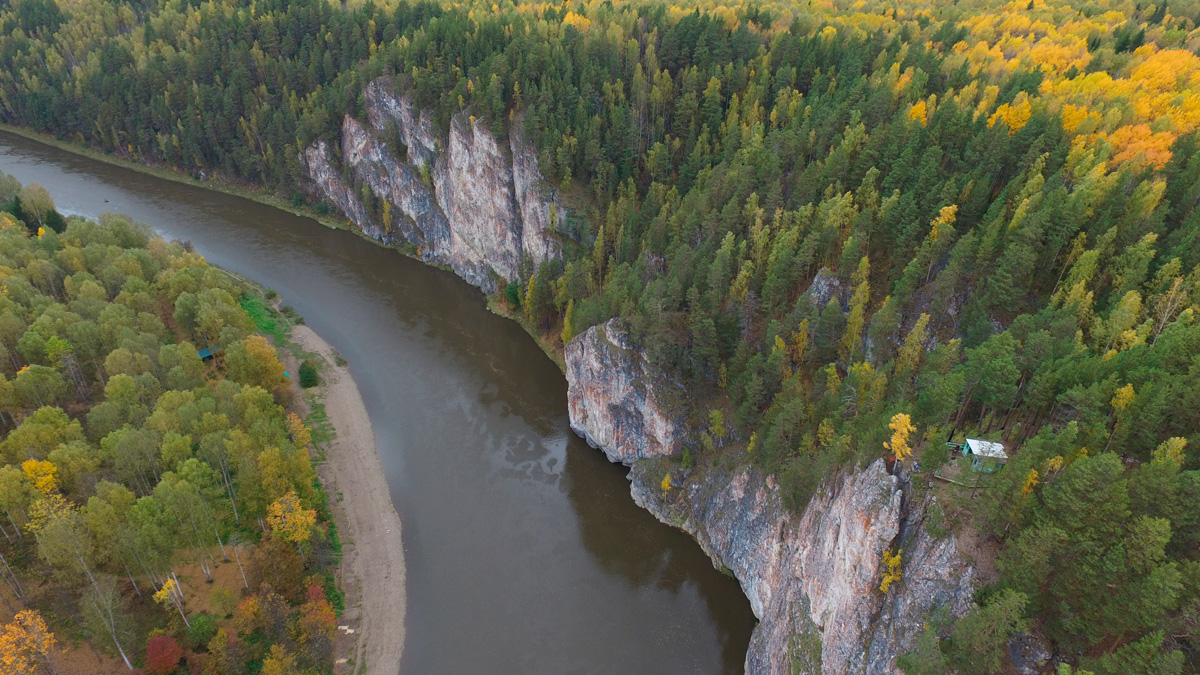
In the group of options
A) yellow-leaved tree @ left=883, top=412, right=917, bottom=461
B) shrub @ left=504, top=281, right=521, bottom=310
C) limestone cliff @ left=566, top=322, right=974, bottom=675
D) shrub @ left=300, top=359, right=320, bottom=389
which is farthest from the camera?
shrub @ left=504, top=281, right=521, bottom=310

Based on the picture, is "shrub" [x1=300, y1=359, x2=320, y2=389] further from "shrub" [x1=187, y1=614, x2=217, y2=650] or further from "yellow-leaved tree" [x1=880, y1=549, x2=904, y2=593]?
"yellow-leaved tree" [x1=880, y1=549, x2=904, y2=593]

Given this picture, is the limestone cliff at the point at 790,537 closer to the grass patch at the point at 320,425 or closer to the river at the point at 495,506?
the river at the point at 495,506

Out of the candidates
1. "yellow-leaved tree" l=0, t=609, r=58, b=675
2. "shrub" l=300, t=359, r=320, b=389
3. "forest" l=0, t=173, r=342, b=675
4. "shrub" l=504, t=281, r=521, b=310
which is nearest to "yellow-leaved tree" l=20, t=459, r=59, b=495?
"forest" l=0, t=173, r=342, b=675

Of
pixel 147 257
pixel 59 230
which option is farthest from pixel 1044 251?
pixel 59 230

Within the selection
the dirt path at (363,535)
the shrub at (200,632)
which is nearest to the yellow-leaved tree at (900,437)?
the dirt path at (363,535)

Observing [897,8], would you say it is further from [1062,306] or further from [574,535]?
[574,535]
